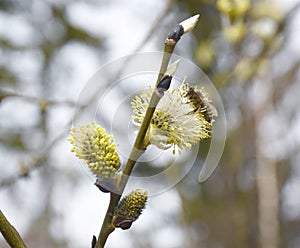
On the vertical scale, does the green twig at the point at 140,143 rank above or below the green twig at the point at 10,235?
above

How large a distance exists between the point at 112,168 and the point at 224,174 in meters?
2.02

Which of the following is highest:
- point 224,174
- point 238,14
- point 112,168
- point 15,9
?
point 224,174

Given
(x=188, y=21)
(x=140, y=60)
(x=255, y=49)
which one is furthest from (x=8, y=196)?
(x=188, y=21)

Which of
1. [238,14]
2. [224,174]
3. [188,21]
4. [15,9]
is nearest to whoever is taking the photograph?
[188,21]

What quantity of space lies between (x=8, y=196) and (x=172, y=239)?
100 centimetres

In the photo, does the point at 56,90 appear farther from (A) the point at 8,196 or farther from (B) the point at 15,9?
(A) the point at 8,196

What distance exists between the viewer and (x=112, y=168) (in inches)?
19.2

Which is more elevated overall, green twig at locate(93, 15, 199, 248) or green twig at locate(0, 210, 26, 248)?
green twig at locate(93, 15, 199, 248)

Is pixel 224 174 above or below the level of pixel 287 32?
above

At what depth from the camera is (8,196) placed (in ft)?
8.18

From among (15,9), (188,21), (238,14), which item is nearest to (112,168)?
(188,21)

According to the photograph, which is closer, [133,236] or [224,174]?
[224,174]

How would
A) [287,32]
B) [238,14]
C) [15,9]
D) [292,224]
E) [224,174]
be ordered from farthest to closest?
[292,224] → [224,174] → [15,9] → [287,32] → [238,14]

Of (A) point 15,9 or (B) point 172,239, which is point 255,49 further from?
(B) point 172,239
